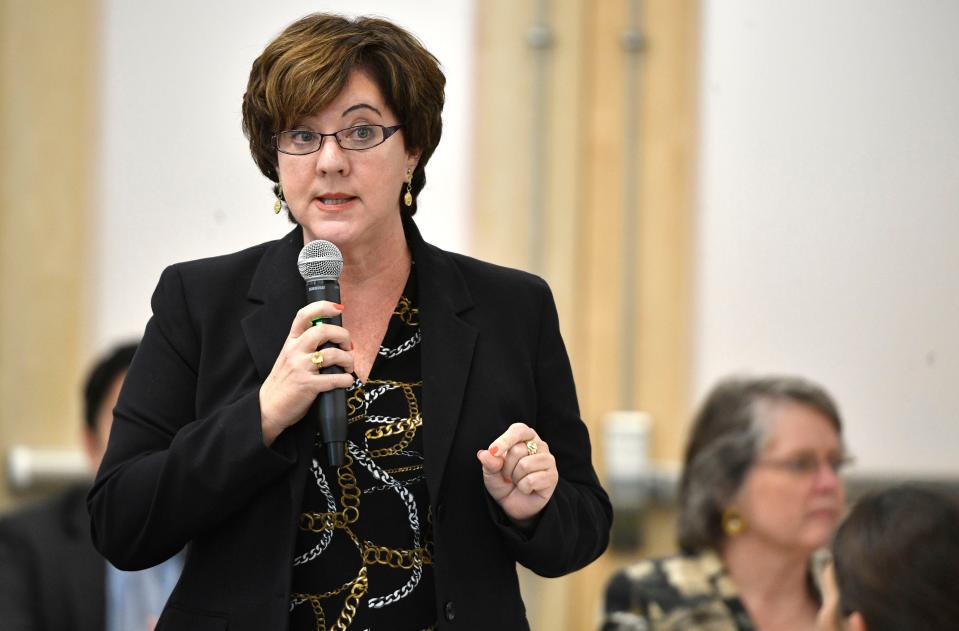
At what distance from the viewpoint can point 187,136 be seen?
484 centimetres

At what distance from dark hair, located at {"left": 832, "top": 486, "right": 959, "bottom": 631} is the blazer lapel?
0.77 m

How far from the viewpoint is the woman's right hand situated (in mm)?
1595

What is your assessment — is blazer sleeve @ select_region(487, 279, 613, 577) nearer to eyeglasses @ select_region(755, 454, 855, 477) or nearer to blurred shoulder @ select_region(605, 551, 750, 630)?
blurred shoulder @ select_region(605, 551, 750, 630)

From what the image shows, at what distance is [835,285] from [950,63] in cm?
88

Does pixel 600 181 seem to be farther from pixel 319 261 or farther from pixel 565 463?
pixel 319 261

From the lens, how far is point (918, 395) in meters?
4.70

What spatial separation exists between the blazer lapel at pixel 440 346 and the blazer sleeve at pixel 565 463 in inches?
4.5

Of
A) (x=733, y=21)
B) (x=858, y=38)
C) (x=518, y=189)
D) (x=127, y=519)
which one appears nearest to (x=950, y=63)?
(x=858, y=38)

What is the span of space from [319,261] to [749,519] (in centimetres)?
199

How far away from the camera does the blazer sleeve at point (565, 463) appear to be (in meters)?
1.79

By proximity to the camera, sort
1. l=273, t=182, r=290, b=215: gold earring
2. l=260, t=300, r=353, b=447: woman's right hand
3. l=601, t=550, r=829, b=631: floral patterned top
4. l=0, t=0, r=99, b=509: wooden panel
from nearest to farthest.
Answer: l=260, t=300, r=353, b=447: woman's right hand, l=273, t=182, r=290, b=215: gold earring, l=601, t=550, r=829, b=631: floral patterned top, l=0, t=0, r=99, b=509: wooden panel

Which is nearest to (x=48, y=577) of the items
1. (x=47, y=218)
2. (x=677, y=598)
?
(x=677, y=598)

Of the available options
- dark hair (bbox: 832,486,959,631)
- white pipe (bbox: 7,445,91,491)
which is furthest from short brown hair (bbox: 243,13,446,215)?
white pipe (bbox: 7,445,91,491)

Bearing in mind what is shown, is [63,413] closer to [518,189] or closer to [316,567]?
[518,189]
